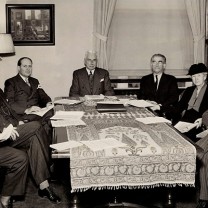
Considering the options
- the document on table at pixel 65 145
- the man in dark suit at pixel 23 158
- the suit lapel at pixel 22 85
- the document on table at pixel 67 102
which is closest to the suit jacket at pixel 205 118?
the document on table at pixel 67 102

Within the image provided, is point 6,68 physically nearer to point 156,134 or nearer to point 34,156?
point 34,156

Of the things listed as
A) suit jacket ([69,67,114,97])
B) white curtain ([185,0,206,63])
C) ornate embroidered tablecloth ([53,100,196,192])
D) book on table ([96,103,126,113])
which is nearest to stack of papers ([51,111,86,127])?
book on table ([96,103,126,113])

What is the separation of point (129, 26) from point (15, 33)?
5.93 feet

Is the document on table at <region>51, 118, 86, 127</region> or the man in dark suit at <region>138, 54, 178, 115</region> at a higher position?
the man in dark suit at <region>138, 54, 178, 115</region>

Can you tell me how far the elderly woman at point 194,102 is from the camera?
177 inches

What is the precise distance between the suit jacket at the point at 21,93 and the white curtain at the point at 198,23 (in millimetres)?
2616

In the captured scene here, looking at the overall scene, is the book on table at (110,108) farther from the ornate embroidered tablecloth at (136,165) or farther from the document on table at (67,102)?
the ornate embroidered tablecloth at (136,165)

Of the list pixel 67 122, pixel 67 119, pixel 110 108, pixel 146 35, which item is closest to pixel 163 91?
pixel 146 35

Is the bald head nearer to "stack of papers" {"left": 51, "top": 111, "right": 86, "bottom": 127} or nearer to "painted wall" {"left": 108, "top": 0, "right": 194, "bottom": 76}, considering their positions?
"painted wall" {"left": 108, "top": 0, "right": 194, "bottom": 76}

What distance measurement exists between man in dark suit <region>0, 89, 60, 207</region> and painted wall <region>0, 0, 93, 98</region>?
211 centimetres

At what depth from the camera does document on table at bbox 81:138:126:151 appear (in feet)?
9.22

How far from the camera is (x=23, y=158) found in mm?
3480

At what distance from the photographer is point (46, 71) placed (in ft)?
21.0

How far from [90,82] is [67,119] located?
2083mm
